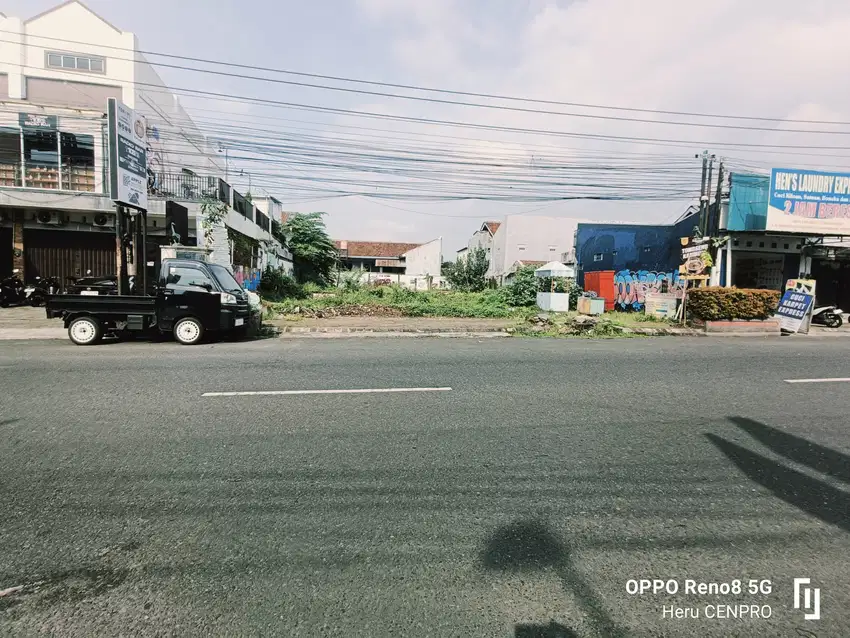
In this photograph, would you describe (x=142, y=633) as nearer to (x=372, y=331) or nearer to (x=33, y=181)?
(x=372, y=331)

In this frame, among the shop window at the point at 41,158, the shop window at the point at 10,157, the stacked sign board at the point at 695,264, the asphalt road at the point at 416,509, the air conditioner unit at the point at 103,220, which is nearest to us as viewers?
the asphalt road at the point at 416,509

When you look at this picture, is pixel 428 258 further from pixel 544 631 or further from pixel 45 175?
pixel 544 631

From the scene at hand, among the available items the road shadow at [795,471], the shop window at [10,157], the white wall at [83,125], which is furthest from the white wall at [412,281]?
the road shadow at [795,471]

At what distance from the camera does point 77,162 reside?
63.3ft

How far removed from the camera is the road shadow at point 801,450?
3.75 meters

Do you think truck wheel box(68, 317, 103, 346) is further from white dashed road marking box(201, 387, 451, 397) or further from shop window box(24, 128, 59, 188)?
shop window box(24, 128, 59, 188)

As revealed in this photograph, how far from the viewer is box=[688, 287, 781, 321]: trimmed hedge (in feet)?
Result: 47.9

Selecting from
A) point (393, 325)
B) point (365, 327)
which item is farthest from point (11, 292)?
point (393, 325)

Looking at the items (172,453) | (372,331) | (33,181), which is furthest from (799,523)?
(33,181)

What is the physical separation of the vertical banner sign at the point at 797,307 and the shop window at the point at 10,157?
92.1 feet

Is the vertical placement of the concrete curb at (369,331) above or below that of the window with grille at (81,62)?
below

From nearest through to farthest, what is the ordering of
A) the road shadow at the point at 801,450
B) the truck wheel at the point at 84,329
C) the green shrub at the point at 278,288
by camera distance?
the road shadow at the point at 801,450, the truck wheel at the point at 84,329, the green shrub at the point at 278,288

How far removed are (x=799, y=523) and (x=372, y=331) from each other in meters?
11.5

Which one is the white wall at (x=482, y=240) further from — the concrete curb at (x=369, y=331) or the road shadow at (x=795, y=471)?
the road shadow at (x=795, y=471)
